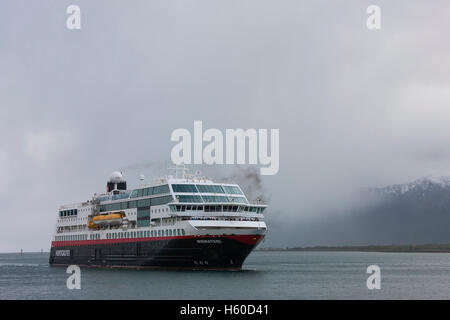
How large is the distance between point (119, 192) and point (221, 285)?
44410 mm

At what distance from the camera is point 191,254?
81375 mm

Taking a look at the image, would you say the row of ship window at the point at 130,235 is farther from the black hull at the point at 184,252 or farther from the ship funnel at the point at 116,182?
the ship funnel at the point at 116,182

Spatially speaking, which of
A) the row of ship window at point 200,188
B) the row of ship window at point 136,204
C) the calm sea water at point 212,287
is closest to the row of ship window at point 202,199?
the row of ship window at point 200,188

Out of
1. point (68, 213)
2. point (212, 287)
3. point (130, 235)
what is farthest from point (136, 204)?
point (212, 287)

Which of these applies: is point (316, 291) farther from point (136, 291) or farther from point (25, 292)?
A: point (25, 292)

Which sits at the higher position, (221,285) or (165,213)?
(165,213)

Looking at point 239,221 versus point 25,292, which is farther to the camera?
point 239,221

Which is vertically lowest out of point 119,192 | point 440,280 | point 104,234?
point 440,280

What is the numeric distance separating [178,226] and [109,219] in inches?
802

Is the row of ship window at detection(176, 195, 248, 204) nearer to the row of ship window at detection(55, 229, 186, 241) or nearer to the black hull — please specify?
the row of ship window at detection(55, 229, 186, 241)

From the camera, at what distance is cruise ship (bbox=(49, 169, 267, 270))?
80.8 metres

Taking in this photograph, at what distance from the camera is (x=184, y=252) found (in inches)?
3226

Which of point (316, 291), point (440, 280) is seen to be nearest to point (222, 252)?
point (316, 291)
